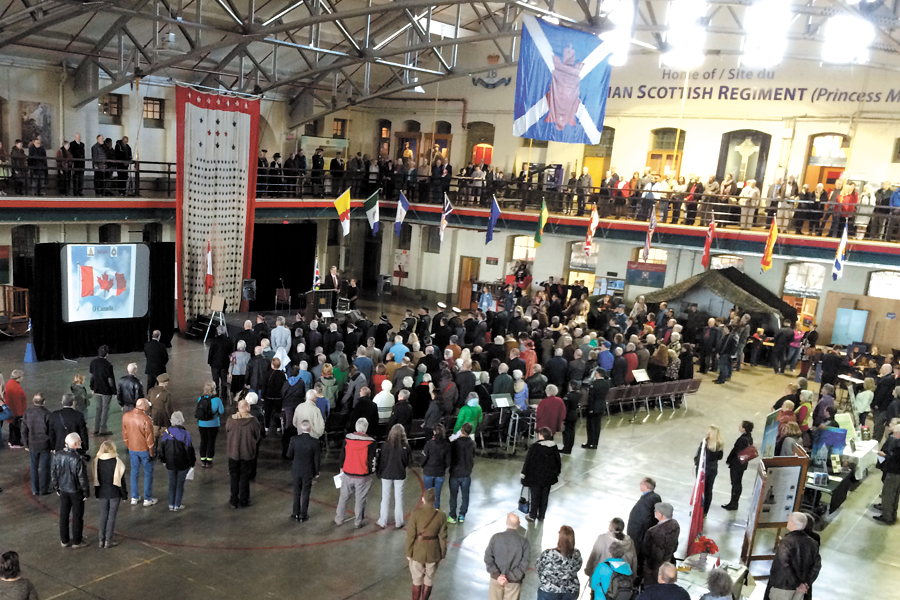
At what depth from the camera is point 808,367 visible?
67.0 feet

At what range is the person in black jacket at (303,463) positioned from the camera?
30.1ft

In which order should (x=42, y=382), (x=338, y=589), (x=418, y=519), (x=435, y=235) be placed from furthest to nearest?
(x=435, y=235)
(x=42, y=382)
(x=338, y=589)
(x=418, y=519)

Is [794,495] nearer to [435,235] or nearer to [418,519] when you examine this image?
[418,519]

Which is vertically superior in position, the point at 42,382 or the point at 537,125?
the point at 537,125

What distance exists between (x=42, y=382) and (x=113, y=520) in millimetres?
7515

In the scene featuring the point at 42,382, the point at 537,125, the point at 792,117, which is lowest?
the point at 42,382

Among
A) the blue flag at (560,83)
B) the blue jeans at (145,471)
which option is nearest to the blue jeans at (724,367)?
the blue flag at (560,83)

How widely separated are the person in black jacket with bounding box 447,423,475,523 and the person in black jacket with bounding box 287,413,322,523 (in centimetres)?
162

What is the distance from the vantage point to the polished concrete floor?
26.7ft

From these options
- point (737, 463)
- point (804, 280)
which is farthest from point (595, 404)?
point (804, 280)

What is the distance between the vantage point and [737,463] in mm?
10750

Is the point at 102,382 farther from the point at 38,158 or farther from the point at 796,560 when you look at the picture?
the point at 796,560

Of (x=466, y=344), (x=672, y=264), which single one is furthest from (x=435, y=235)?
(x=466, y=344)

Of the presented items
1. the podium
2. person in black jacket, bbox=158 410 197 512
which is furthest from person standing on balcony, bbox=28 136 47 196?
person in black jacket, bbox=158 410 197 512
